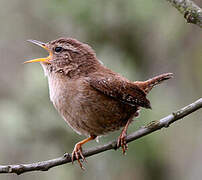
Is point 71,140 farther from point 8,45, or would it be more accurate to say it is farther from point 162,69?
point 8,45

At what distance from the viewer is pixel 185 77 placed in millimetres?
7621

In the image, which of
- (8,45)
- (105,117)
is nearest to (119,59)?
(105,117)

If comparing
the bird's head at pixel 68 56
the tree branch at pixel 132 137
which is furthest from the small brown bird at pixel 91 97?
the tree branch at pixel 132 137

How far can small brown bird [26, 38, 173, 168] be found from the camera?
417cm

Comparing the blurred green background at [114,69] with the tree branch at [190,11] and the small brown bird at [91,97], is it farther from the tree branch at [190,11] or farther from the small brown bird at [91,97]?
the tree branch at [190,11]

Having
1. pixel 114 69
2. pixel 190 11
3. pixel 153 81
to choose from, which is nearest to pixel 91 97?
pixel 153 81

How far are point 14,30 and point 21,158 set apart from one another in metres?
2.40

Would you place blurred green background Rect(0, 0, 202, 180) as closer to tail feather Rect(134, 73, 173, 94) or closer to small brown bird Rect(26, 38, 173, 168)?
tail feather Rect(134, 73, 173, 94)

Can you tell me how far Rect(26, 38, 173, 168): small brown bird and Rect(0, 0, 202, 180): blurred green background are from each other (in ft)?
4.12

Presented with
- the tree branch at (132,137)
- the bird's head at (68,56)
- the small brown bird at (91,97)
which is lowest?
the tree branch at (132,137)

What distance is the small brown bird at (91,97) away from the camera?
13.7 ft

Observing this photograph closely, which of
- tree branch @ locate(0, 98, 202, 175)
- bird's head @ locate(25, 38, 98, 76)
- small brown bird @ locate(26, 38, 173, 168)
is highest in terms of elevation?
bird's head @ locate(25, 38, 98, 76)

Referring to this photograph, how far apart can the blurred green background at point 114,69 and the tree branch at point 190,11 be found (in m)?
2.64

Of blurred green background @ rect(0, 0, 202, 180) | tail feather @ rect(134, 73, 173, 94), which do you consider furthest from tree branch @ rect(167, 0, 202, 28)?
blurred green background @ rect(0, 0, 202, 180)
